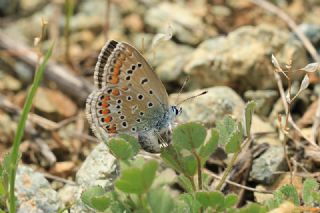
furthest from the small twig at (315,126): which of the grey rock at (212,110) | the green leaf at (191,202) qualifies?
the green leaf at (191,202)

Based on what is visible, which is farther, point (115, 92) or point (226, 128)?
point (115, 92)

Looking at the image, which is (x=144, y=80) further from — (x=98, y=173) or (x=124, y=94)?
(x=98, y=173)

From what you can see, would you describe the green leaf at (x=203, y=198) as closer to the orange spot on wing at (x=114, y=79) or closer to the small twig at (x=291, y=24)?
the orange spot on wing at (x=114, y=79)

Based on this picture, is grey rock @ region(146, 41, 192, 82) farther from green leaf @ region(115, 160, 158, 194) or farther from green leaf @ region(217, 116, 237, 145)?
green leaf @ region(115, 160, 158, 194)

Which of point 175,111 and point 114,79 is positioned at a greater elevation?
point 114,79

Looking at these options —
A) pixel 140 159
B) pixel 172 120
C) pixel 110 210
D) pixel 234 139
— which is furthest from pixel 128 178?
pixel 172 120

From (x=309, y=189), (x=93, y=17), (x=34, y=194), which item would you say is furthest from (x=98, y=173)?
(x=93, y=17)
